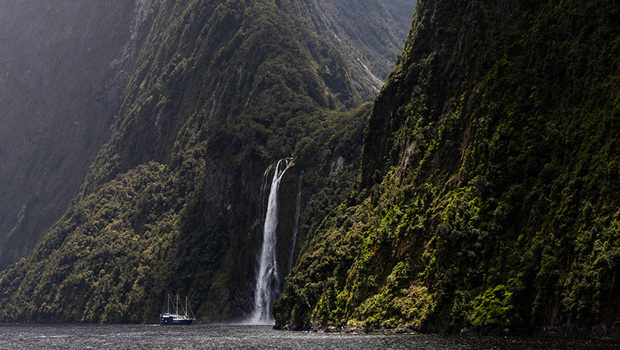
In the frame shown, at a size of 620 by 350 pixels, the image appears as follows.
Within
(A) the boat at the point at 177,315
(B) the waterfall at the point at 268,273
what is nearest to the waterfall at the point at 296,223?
(B) the waterfall at the point at 268,273

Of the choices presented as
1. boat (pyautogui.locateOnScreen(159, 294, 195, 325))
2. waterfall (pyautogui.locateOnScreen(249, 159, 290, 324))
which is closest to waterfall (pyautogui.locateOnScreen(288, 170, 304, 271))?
waterfall (pyautogui.locateOnScreen(249, 159, 290, 324))

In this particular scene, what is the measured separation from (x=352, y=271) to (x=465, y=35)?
3977cm

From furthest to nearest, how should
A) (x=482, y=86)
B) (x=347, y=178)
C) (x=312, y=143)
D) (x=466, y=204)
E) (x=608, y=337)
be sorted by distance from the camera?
(x=312, y=143) < (x=347, y=178) < (x=482, y=86) < (x=466, y=204) < (x=608, y=337)

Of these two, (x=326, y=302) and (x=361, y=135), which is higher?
(x=361, y=135)

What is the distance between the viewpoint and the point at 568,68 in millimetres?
88750

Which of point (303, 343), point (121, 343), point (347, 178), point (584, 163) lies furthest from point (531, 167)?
point (347, 178)

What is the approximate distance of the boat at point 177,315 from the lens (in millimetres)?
176500

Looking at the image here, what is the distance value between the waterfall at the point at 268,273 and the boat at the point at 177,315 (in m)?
17.4

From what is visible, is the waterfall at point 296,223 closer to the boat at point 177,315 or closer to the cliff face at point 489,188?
the boat at point 177,315

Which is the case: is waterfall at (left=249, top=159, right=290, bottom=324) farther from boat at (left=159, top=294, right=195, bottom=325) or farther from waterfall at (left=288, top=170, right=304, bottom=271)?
boat at (left=159, top=294, right=195, bottom=325)

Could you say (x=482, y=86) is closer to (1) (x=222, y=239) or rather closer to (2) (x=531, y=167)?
(2) (x=531, y=167)

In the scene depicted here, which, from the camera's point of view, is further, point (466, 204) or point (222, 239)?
point (222, 239)

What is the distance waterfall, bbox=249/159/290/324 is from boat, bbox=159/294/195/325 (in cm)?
1741

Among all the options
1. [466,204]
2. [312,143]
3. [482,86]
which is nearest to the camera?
[466,204]
